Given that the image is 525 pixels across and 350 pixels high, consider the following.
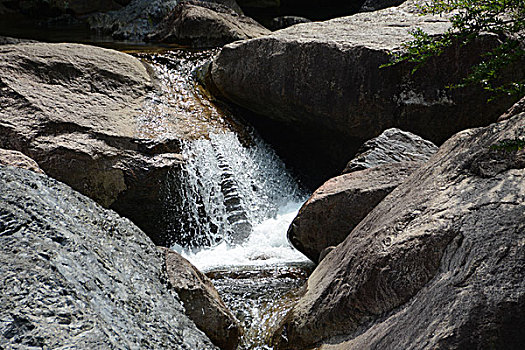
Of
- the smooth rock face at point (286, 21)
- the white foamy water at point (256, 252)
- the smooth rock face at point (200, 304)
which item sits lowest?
the white foamy water at point (256, 252)

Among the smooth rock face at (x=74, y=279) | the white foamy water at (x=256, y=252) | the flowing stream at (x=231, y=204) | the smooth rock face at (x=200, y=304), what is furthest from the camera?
the white foamy water at (x=256, y=252)

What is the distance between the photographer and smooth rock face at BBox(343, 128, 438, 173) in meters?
4.38

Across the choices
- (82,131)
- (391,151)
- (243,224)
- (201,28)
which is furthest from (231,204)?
(201,28)

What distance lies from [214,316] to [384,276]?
1.07 m

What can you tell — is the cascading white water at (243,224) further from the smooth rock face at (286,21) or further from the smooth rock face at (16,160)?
the smooth rock face at (286,21)

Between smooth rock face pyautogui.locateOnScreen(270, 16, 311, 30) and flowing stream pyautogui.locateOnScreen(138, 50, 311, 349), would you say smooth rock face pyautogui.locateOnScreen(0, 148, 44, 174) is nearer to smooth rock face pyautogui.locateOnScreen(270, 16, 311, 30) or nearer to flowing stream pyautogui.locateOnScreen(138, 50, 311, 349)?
A: flowing stream pyautogui.locateOnScreen(138, 50, 311, 349)

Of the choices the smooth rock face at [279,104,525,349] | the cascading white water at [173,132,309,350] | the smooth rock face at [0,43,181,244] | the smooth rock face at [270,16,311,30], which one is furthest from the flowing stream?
the smooth rock face at [270,16,311,30]

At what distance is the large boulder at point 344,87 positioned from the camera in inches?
201

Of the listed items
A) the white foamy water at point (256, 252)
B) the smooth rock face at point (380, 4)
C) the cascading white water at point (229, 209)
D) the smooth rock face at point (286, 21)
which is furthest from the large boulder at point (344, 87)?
the smooth rock face at point (380, 4)

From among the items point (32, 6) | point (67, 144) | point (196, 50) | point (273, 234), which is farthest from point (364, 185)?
point (32, 6)

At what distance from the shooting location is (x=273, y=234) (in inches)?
199

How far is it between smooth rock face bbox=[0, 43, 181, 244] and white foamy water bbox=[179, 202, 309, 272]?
56cm

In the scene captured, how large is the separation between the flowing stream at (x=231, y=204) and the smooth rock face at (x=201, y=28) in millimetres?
1645

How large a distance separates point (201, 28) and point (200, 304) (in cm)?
617
